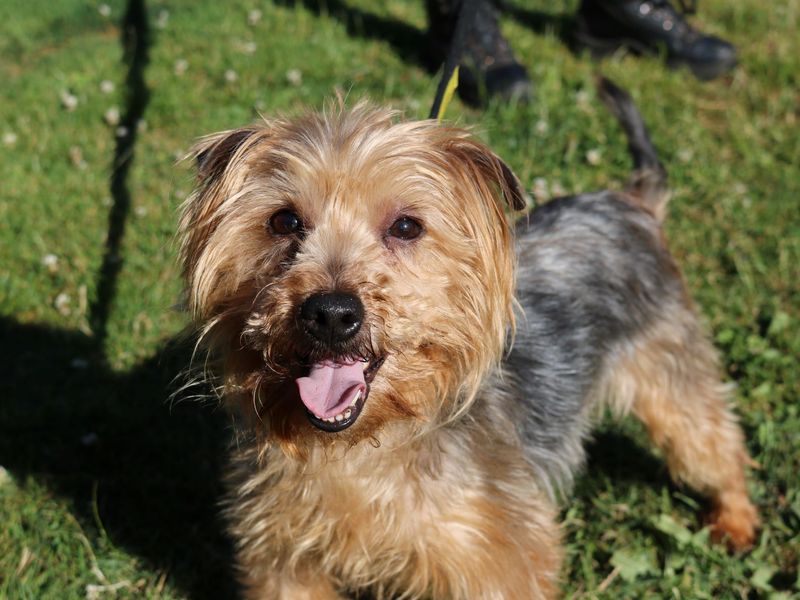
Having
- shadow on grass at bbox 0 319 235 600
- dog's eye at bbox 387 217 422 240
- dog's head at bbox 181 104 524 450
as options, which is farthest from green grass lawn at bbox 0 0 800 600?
dog's eye at bbox 387 217 422 240

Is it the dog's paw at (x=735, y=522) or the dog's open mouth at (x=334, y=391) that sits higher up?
the dog's open mouth at (x=334, y=391)

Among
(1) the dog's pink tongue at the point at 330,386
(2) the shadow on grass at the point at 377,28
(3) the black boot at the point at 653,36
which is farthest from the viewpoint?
(2) the shadow on grass at the point at 377,28

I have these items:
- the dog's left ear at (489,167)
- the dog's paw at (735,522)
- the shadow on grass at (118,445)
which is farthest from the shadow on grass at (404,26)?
the dog's left ear at (489,167)

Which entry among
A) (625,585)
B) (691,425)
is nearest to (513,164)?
(691,425)

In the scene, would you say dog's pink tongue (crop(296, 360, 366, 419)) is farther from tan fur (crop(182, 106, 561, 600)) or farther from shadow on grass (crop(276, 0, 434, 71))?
shadow on grass (crop(276, 0, 434, 71))

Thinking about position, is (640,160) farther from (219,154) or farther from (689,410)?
(219,154)

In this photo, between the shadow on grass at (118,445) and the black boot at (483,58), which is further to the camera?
the black boot at (483,58)

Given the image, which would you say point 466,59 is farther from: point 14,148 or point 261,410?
point 261,410

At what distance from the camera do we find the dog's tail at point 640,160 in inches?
161

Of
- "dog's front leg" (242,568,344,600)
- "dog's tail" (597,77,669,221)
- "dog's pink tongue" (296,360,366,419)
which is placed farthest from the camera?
"dog's tail" (597,77,669,221)

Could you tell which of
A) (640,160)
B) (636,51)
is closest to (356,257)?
(640,160)

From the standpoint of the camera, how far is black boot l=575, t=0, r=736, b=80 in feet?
22.1

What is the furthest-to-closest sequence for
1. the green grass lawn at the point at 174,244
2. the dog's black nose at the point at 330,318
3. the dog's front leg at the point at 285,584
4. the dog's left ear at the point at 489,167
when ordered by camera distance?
the green grass lawn at the point at 174,244 < the dog's front leg at the point at 285,584 < the dog's left ear at the point at 489,167 < the dog's black nose at the point at 330,318

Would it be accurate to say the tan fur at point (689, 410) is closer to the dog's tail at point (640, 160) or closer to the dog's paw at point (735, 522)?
the dog's paw at point (735, 522)
